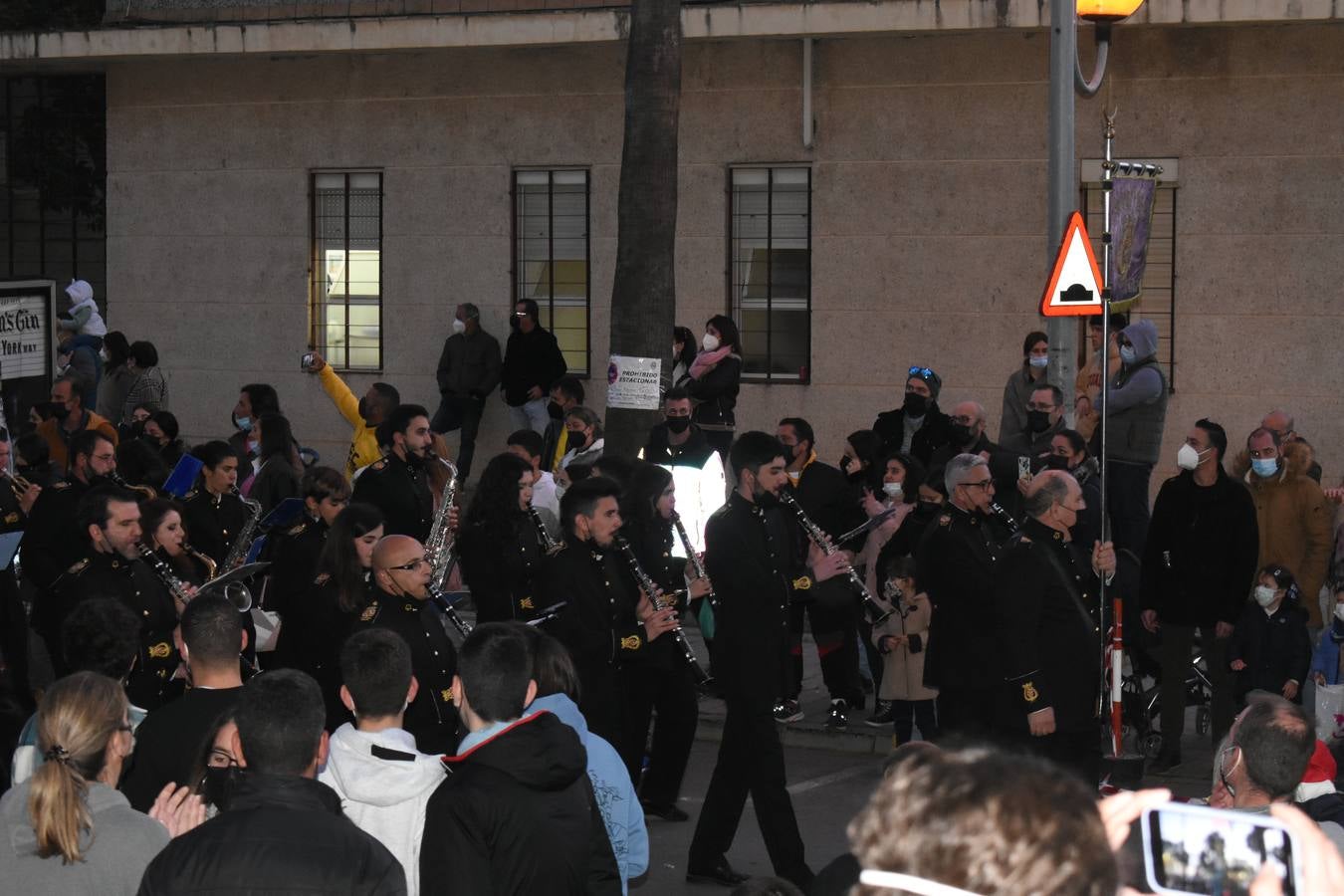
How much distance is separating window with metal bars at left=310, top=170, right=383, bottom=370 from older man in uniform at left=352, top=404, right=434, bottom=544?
8954mm

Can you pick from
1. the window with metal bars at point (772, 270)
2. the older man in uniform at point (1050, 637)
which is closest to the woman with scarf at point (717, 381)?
the window with metal bars at point (772, 270)

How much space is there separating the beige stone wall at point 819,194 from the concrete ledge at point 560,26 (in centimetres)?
60

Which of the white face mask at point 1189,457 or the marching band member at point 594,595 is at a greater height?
the white face mask at point 1189,457

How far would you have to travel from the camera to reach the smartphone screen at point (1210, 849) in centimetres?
264

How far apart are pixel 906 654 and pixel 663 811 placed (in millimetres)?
1712

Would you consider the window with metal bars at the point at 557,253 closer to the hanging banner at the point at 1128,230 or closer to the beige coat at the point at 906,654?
the hanging banner at the point at 1128,230

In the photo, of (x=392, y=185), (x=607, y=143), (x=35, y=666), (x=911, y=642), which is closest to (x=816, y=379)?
(x=607, y=143)

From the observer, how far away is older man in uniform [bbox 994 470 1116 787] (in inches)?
329

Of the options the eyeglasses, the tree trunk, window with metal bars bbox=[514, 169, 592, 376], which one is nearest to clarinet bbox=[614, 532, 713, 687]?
the eyeglasses

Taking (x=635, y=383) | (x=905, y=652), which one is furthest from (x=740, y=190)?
(x=905, y=652)

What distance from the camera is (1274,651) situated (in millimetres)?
9969

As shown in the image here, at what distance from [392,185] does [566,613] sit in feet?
39.9

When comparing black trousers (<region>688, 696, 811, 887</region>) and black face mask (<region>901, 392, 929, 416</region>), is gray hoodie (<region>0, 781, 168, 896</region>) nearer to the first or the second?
black trousers (<region>688, 696, 811, 887</region>)

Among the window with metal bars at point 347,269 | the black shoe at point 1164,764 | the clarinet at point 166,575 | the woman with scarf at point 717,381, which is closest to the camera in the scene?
the clarinet at point 166,575
